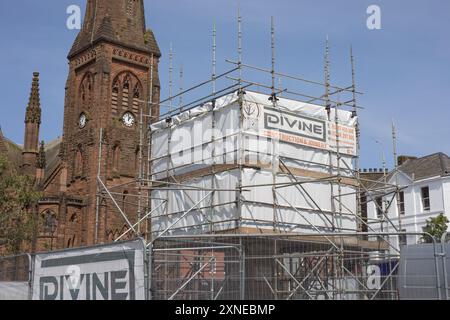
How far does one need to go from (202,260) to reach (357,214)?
322 inches

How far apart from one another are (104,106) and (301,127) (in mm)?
31537

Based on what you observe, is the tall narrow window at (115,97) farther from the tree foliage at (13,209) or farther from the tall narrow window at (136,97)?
the tree foliage at (13,209)

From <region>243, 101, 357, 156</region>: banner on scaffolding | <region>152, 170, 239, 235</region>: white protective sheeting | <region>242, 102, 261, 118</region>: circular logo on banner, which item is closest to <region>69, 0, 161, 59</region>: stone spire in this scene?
<region>152, 170, 239, 235</region>: white protective sheeting

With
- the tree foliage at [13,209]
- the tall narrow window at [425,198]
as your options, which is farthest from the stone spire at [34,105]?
the tall narrow window at [425,198]

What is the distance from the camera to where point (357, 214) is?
2020 centimetres

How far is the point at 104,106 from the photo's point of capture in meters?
48.8

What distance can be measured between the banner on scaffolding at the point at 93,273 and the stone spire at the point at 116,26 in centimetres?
4007

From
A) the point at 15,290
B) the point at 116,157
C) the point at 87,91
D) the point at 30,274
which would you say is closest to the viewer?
the point at 30,274

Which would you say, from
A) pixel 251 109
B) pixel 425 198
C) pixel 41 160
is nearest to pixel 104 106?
pixel 41 160

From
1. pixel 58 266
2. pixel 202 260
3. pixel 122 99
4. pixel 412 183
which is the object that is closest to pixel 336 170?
pixel 202 260

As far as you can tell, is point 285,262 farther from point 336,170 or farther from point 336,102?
point 336,102

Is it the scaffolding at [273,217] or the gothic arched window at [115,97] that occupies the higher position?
the gothic arched window at [115,97]

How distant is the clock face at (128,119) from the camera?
5000 cm

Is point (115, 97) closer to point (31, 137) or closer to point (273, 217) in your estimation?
point (31, 137)
